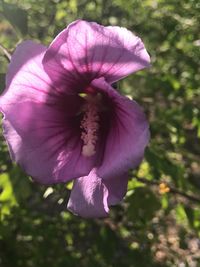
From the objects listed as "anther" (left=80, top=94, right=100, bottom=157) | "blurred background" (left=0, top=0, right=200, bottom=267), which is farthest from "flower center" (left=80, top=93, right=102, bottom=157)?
"blurred background" (left=0, top=0, right=200, bottom=267)

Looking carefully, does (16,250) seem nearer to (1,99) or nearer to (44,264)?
(44,264)

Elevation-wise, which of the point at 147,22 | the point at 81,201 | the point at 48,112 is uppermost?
the point at 48,112

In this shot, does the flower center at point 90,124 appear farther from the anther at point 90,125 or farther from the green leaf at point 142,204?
the green leaf at point 142,204

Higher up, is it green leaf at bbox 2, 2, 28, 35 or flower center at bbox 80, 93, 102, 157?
green leaf at bbox 2, 2, 28, 35

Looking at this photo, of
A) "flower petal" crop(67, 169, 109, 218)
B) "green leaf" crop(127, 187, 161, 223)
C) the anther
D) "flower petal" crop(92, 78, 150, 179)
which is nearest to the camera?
"flower petal" crop(92, 78, 150, 179)

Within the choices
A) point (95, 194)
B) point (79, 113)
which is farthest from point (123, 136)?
point (79, 113)

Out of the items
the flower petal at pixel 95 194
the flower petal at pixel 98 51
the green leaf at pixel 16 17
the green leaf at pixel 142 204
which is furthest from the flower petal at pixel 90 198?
the green leaf at pixel 142 204

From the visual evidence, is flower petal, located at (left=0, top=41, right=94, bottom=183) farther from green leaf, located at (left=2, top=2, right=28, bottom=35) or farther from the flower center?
green leaf, located at (left=2, top=2, right=28, bottom=35)

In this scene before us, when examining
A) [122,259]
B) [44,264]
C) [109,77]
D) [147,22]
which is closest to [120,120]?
[109,77]

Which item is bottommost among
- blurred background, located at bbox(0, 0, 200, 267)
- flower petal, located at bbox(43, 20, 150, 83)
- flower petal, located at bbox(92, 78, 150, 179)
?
blurred background, located at bbox(0, 0, 200, 267)
